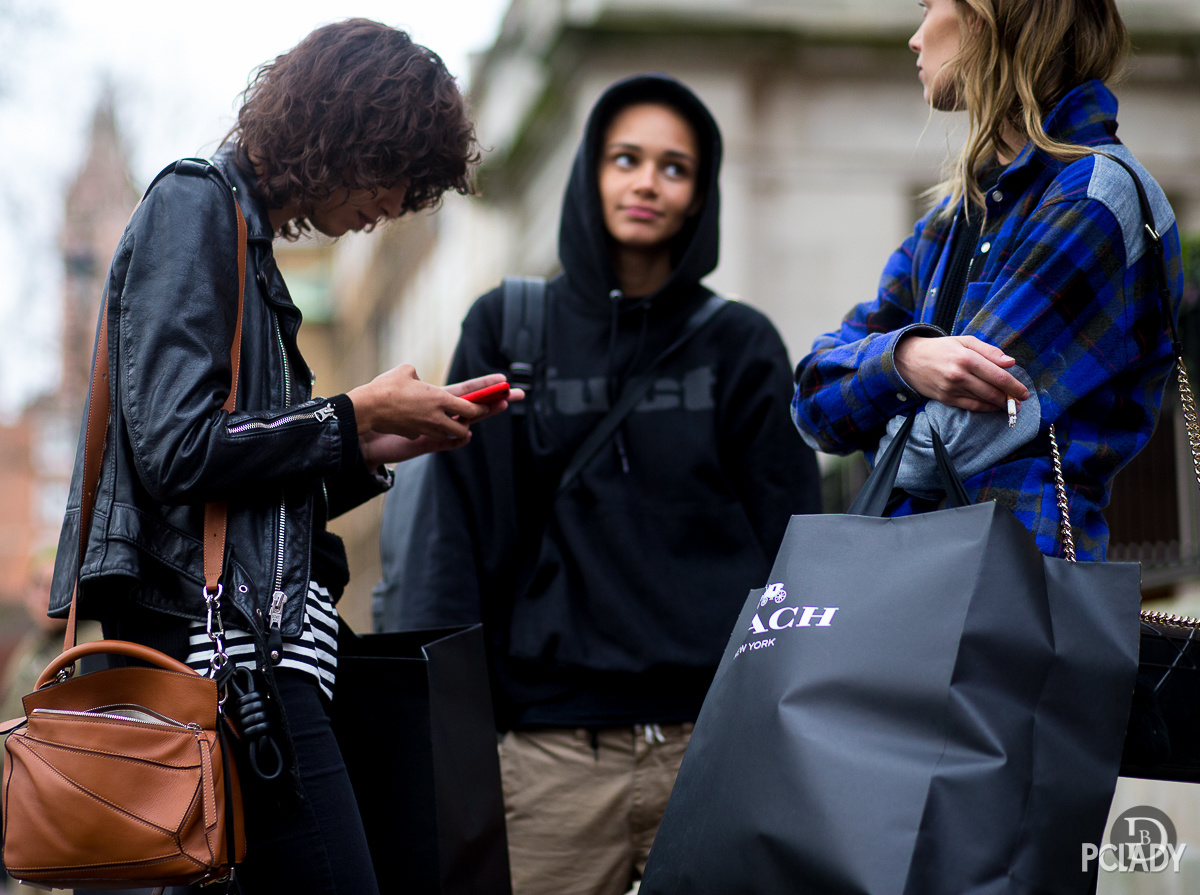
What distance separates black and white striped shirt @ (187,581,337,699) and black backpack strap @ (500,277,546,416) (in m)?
1.24

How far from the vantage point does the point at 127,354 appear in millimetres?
2295

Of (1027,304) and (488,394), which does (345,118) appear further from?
(1027,304)

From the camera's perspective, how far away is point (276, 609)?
2.33 metres

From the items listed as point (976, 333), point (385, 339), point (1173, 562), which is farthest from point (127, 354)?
point (385, 339)

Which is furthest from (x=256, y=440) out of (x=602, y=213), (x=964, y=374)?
(x=602, y=213)

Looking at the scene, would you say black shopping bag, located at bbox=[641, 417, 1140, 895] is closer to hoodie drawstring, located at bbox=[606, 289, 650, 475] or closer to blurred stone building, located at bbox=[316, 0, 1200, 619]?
hoodie drawstring, located at bbox=[606, 289, 650, 475]

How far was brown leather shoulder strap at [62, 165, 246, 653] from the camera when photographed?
7.45ft

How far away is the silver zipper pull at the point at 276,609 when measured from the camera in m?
2.32

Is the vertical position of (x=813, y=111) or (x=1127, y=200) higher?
(x=813, y=111)

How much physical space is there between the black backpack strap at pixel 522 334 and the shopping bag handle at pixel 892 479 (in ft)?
5.00

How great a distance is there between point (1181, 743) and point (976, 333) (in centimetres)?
75

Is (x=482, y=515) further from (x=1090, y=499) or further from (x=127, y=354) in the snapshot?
(x=1090, y=499)

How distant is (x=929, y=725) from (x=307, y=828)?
107 cm

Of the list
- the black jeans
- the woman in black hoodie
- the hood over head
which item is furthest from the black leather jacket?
the hood over head
